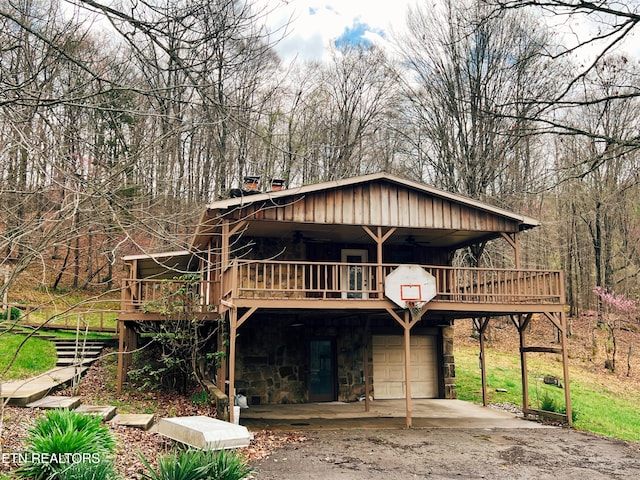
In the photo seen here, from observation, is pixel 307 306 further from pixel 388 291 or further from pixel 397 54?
pixel 397 54

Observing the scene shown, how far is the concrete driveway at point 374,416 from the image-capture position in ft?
42.3

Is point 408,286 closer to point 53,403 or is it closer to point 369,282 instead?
point 369,282

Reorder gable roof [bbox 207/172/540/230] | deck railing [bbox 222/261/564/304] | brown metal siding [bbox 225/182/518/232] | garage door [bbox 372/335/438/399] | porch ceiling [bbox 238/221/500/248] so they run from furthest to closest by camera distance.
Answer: garage door [bbox 372/335/438/399] → porch ceiling [bbox 238/221/500/248] → brown metal siding [bbox 225/182/518/232] → gable roof [bbox 207/172/540/230] → deck railing [bbox 222/261/564/304]

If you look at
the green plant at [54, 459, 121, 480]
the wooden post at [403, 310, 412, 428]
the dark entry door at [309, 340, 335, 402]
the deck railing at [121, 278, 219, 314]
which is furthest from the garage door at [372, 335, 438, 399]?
the green plant at [54, 459, 121, 480]

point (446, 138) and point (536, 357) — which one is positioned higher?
point (446, 138)

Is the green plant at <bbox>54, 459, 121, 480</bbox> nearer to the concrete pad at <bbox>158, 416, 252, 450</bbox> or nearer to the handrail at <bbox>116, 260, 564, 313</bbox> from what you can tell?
the concrete pad at <bbox>158, 416, 252, 450</bbox>

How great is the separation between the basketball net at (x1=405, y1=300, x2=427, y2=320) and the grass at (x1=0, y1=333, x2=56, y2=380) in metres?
8.62

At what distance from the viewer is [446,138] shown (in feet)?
86.6

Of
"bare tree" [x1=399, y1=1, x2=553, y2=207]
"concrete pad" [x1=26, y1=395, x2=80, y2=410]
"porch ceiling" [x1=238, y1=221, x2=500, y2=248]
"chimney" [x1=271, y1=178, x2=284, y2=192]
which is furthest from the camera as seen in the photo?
"bare tree" [x1=399, y1=1, x2=553, y2=207]

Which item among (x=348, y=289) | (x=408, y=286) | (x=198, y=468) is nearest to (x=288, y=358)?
(x=348, y=289)

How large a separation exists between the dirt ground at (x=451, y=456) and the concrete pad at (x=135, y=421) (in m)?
2.30

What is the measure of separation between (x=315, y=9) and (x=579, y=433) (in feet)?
37.0

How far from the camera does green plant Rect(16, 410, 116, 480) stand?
603 centimetres

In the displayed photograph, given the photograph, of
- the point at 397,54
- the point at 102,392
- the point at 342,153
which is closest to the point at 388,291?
the point at 102,392
